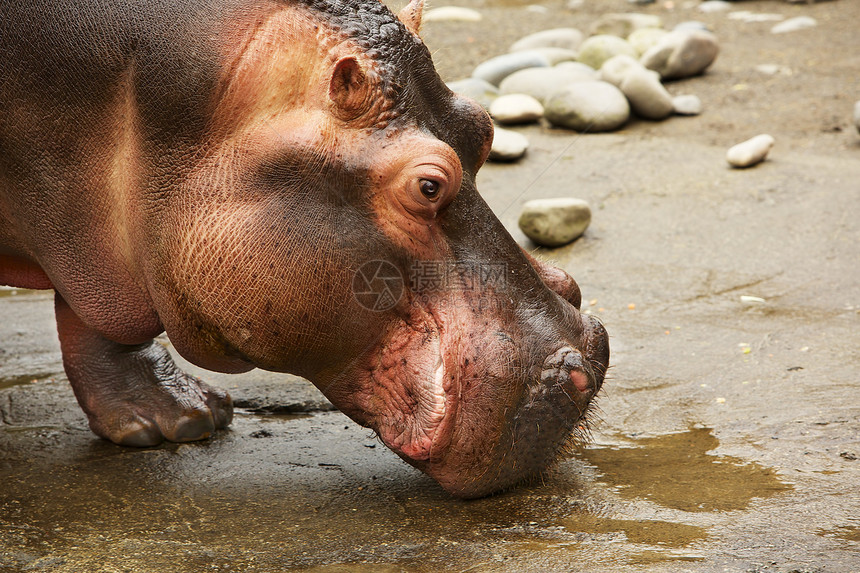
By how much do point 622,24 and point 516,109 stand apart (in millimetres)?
3361

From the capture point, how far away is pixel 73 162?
9.59ft

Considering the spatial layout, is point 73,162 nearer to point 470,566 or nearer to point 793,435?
point 470,566

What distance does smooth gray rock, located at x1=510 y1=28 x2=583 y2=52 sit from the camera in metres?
9.95

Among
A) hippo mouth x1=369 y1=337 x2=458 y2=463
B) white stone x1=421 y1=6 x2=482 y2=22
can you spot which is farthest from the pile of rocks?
hippo mouth x1=369 y1=337 x2=458 y2=463

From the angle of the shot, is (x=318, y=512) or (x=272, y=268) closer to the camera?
(x=272, y=268)

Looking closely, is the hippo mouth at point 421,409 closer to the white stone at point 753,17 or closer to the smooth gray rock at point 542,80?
the smooth gray rock at point 542,80

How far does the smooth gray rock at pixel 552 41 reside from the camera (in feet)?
32.6

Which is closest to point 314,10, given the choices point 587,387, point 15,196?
point 15,196

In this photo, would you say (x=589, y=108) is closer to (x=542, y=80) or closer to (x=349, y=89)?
(x=542, y=80)

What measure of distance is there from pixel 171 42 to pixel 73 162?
0.48m

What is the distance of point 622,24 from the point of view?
10344 mm

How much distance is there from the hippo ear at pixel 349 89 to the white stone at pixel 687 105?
5.52 m

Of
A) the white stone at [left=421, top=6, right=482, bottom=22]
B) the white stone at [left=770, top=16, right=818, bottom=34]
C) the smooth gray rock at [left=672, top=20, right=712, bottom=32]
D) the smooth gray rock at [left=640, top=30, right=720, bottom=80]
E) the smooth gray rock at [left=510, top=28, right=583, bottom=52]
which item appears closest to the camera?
the smooth gray rock at [left=640, top=30, right=720, bottom=80]
